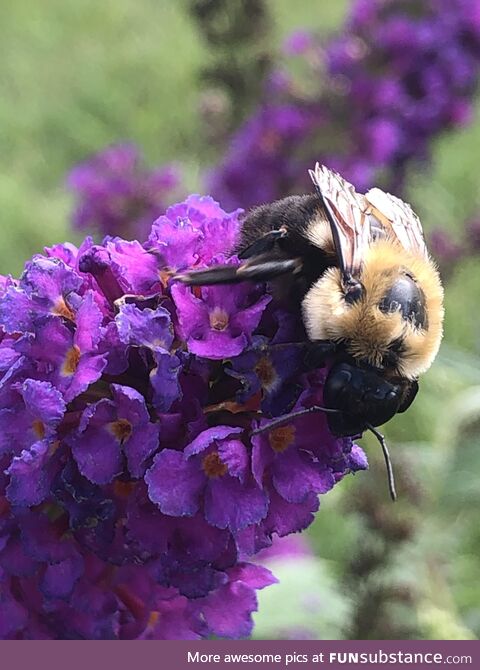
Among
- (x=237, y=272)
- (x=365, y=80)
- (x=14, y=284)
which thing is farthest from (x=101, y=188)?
(x=237, y=272)

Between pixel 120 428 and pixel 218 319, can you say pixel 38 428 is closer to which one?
pixel 120 428

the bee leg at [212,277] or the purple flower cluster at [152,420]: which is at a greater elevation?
the bee leg at [212,277]

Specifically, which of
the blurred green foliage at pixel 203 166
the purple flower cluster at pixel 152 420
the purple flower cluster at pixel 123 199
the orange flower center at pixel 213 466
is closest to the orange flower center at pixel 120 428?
the purple flower cluster at pixel 152 420


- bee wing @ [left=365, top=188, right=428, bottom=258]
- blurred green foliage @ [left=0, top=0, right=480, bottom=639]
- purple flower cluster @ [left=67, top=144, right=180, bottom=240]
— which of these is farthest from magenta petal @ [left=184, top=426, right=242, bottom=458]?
purple flower cluster @ [left=67, top=144, right=180, bottom=240]

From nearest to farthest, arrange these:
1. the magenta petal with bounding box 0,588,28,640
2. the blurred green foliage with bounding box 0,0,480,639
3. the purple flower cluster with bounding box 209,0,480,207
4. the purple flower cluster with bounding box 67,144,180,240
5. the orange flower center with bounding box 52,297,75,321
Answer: the orange flower center with bounding box 52,297,75,321 → the magenta petal with bounding box 0,588,28,640 → the blurred green foliage with bounding box 0,0,480,639 → the purple flower cluster with bounding box 209,0,480,207 → the purple flower cluster with bounding box 67,144,180,240

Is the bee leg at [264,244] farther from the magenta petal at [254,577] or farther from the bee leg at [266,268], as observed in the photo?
the magenta petal at [254,577]

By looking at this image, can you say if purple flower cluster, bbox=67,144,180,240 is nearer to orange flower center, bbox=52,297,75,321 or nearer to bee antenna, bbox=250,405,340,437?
orange flower center, bbox=52,297,75,321
